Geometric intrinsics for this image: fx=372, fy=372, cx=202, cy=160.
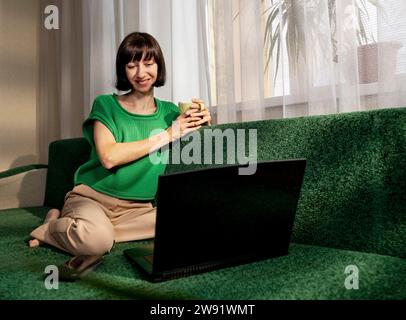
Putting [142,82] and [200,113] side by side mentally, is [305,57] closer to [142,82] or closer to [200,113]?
[200,113]

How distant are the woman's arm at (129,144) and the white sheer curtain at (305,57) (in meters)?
0.28

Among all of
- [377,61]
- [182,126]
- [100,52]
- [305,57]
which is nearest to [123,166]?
[182,126]

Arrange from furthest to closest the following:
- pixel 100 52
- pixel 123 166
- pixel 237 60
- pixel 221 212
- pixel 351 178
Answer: pixel 100 52
pixel 237 60
pixel 123 166
pixel 351 178
pixel 221 212

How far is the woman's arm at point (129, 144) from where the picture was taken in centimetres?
114

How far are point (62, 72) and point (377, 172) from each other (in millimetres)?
2252

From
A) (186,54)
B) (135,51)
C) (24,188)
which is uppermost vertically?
(186,54)

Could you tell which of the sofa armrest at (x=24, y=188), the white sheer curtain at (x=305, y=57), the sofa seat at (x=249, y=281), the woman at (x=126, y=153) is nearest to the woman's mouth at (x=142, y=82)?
Answer: the woman at (x=126, y=153)

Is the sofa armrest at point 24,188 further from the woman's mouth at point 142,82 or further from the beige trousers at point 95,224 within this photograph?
the woman's mouth at point 142,82

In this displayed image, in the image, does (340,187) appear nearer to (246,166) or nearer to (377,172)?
(377,172)

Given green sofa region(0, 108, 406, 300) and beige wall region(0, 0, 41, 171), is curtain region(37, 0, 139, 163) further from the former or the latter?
green sofa region(0, 108, 406, 300)

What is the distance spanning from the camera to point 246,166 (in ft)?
2.16

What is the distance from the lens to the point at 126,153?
3.76 feet

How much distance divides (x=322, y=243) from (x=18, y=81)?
2.58 meters
